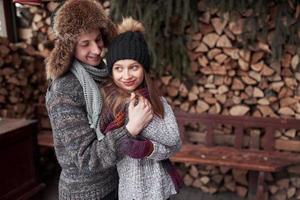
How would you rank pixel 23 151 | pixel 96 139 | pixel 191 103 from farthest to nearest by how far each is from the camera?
pixel 191 103 < pixel 23 151 < pixel 96 139

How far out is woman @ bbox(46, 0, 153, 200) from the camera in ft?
3.73

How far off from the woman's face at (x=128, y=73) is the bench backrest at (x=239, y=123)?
1923mm

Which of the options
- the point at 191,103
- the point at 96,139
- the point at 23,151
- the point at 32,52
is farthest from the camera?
the point at 32,52

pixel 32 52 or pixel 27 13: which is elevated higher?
pixel 27 13

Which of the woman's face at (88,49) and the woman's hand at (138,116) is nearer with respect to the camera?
the woman's hand at (138,116)

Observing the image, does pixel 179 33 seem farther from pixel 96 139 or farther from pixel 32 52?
pixel 96 139

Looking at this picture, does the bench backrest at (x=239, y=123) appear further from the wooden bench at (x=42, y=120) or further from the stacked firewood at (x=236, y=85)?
the wooden bench at (x=42, y=120)

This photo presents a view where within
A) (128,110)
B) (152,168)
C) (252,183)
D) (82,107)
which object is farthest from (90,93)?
(252,183)

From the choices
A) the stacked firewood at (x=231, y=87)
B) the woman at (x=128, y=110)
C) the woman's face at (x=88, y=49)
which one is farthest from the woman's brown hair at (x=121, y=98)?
the stacked firewood at (x=231, y=87)

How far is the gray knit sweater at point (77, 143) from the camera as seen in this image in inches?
44.4

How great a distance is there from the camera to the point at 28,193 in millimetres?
2689

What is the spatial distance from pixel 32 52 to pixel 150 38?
142 centimetres

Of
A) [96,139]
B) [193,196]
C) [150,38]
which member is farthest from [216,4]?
[96,139]

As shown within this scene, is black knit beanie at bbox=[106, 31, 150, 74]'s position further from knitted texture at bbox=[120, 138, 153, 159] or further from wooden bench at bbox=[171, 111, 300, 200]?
wooden bench at bbox=[171, 111, 300, 200]
